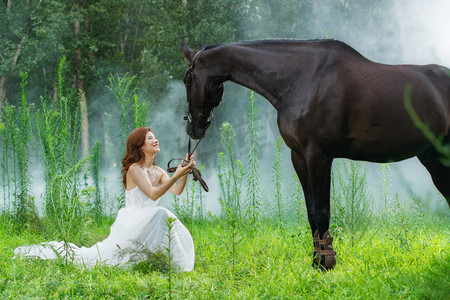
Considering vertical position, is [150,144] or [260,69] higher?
[260,69]

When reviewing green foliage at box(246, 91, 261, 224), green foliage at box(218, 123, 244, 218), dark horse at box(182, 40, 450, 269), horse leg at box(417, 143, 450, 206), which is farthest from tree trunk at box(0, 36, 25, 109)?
horse leg at box(417, 143, 450, 206)

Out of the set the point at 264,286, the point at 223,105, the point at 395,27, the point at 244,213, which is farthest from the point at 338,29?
the point at 264,286

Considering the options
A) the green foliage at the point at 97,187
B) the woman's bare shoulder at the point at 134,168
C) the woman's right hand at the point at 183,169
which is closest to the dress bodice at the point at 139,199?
the woman's bare shoulder at the point at 134,168

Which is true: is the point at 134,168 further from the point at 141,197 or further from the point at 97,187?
the point at 97,187

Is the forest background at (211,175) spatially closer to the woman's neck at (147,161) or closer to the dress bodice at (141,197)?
the dress bodice at (141,197)

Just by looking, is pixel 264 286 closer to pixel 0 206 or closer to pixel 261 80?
pixel 261 80

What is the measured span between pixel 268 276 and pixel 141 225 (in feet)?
4.48

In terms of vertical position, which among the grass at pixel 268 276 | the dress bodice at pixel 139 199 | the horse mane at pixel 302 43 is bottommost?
the grass at pixel 268 276

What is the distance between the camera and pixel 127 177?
4.36 metres

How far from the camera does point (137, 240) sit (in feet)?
13.4

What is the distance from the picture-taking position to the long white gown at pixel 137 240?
13.2 feet

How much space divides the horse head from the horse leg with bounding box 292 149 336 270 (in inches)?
33.5

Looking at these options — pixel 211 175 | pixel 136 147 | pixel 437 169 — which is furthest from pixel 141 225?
pixel 211 175

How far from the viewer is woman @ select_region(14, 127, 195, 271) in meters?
4.02
